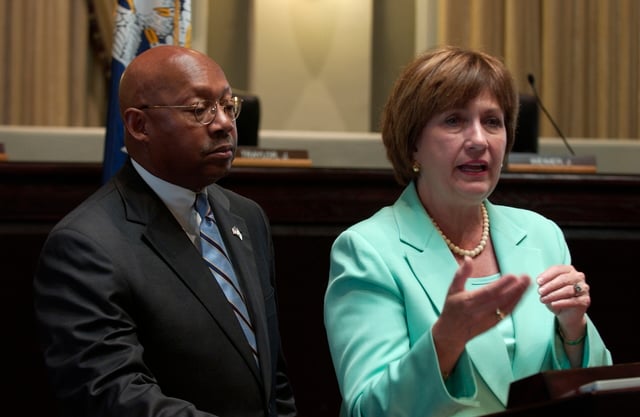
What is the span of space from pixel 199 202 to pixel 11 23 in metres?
4.72

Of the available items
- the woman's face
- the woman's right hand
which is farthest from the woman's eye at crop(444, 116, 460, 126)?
the woman's right hand

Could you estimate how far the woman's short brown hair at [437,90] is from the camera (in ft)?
7.03

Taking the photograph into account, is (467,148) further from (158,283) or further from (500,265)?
(158,283)

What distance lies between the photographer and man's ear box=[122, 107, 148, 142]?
2205 millimetres

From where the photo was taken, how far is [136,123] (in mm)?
2217

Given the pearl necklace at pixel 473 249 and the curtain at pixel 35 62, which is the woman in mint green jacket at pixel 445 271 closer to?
the pearl necklace at pixel 473 249

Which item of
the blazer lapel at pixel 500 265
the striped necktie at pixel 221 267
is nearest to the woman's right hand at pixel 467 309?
the blazer lapel at pixel 500 265

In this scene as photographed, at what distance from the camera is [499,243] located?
2.24m

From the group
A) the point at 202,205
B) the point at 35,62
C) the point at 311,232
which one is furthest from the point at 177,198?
the point at 35,62

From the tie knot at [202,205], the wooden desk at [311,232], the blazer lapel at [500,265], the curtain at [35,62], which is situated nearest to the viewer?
the blazer lapel at [500,265]

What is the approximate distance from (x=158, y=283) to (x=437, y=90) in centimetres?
79

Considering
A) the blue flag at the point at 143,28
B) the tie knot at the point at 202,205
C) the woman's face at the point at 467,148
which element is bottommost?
the tie knot at the point at 202,205

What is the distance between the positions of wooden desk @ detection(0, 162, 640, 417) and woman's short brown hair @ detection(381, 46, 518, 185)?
1196 millimetres

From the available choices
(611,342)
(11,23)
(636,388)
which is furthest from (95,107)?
(636,388)
